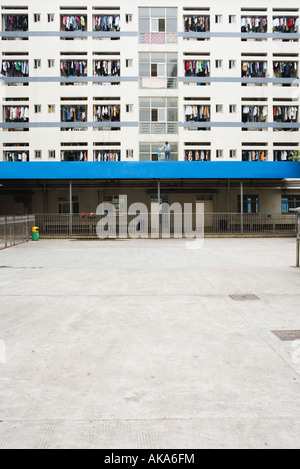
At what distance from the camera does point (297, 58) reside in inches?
1395

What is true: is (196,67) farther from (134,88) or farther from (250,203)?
(250,203)

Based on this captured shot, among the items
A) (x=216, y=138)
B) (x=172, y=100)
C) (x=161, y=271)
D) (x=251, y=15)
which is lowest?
(x=161, y=271)

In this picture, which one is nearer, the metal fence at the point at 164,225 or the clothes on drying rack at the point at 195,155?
the metal fence at the point at 164,225

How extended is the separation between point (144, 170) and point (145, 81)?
12.3m

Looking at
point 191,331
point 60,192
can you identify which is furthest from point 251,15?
point 191,331

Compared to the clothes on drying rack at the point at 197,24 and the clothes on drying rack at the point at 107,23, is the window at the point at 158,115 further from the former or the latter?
the clothes on drying rack at the point at 107,23

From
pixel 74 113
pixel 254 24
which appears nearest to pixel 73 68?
pixel 74 113

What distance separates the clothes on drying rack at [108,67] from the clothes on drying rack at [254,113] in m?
11.5

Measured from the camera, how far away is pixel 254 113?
3525cm

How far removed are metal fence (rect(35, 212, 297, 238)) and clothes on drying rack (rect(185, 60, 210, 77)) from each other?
42.6ft

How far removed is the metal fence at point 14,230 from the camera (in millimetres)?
19891

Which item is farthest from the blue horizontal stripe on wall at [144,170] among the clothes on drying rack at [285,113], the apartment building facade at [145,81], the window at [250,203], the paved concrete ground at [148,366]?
the paved concrete ground at [148,366]

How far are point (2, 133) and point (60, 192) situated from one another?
790cm
